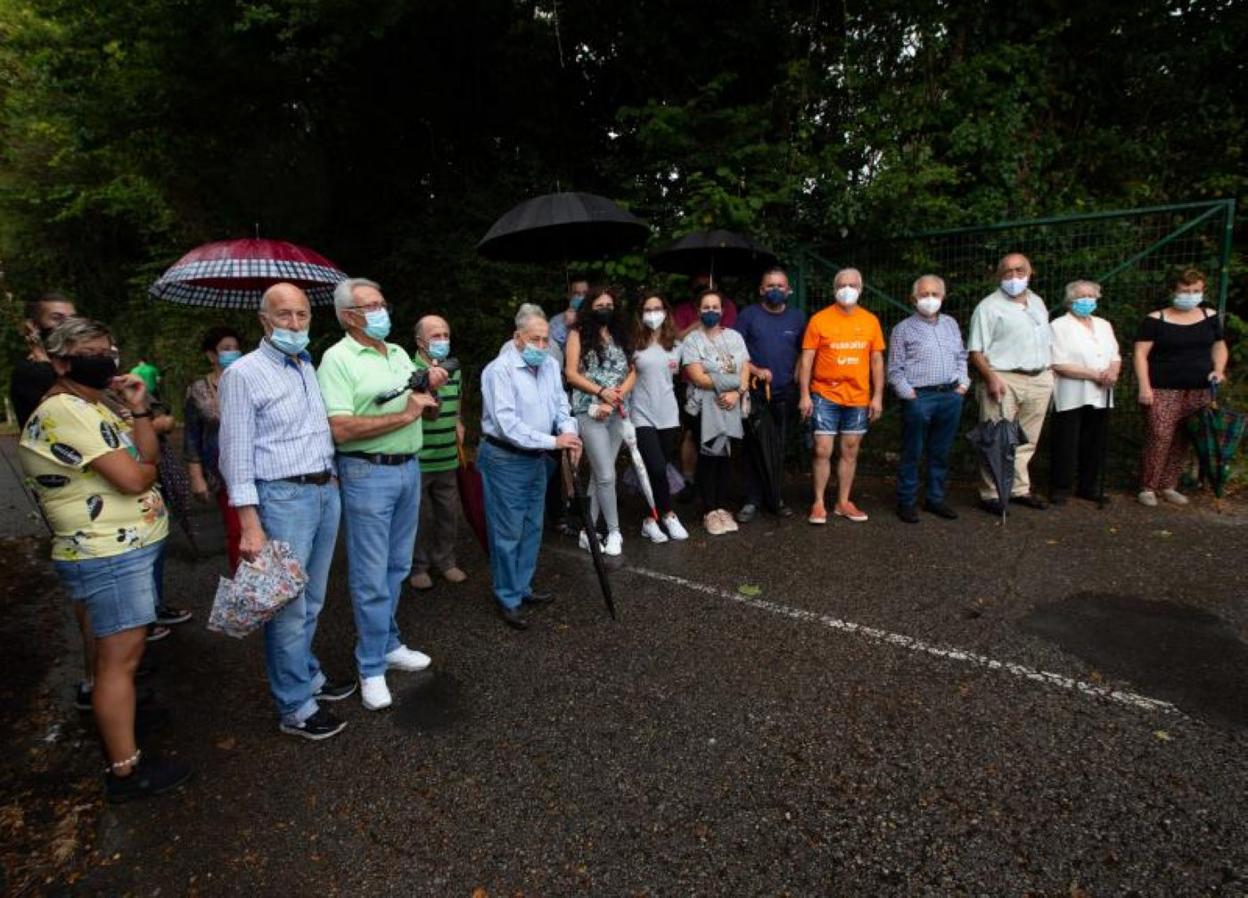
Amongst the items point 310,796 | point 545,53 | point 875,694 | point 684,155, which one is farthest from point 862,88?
point 310,796

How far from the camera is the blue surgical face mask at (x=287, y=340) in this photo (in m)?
2.71

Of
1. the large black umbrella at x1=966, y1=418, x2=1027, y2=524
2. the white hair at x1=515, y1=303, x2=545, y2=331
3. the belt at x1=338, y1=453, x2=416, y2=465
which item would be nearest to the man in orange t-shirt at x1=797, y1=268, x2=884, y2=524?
the large black umbrella at x1=966, y1=418, x2=1027, y2=524

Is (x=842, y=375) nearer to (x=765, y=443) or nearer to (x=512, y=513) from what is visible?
(x=765, y=443)

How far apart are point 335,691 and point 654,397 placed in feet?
10.1

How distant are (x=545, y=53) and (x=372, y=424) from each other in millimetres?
9141

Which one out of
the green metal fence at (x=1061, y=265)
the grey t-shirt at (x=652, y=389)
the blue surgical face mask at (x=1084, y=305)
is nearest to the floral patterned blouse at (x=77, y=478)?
the grey t-shirt at (x=652, y=389)

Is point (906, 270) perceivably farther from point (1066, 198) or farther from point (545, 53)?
point (545, 53)

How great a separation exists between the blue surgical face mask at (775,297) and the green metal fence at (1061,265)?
4.86 ft

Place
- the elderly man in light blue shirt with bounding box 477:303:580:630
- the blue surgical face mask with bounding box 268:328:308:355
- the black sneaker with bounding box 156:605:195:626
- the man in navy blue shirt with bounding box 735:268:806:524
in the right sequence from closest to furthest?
the blue surgical face mask with bounding box 268:328:308:355, the elderly man in light blue shirt with bounding box 477:303:580:630, the black sneaker with bounding box 156:605:195:626, the man in navy blue shirt with bounding box 735:268:806:524

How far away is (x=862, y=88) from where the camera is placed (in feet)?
24.6

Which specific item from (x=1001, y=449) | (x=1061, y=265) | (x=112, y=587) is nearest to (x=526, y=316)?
(x=112, y=587)

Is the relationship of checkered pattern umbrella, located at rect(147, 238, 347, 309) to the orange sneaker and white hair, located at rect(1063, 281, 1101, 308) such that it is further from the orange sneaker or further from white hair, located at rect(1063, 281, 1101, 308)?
white hair, located at rect(1063, 281, 1101, 308)

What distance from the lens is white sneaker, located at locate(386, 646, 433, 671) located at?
3.56 meters

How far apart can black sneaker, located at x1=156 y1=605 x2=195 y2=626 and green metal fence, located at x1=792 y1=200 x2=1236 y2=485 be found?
20.3 ft
